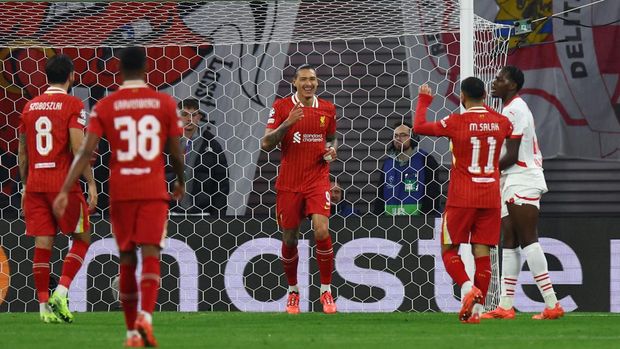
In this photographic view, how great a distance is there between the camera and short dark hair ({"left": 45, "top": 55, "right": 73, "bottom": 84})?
945cm

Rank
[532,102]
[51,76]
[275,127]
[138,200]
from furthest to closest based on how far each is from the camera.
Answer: [532,102]
[275,127]
[51,76]
[138,200]

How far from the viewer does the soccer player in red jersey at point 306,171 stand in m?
10.6

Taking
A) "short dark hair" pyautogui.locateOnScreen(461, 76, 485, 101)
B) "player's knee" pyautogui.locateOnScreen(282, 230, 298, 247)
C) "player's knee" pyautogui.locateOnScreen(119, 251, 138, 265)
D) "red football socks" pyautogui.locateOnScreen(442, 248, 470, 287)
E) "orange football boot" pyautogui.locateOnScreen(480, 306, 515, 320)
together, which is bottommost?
"orange football boot" pyautogui.locateOnScreen(480, 306, 515, 320)

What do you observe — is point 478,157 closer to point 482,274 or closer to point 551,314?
point 482,274

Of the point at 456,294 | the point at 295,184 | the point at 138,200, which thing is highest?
the point at 138,200

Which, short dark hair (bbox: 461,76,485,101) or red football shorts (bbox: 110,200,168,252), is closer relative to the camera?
red football shorts (bbox: 110,200,168,252)

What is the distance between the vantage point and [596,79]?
1313cm

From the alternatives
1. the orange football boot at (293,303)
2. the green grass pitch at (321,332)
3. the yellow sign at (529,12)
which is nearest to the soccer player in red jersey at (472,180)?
the green grass pitch at (321,332)

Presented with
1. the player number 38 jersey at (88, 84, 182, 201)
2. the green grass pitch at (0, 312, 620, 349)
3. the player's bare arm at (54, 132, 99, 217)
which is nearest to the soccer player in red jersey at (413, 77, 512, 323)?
the green grass pitch at (0, 312, 620, 349)

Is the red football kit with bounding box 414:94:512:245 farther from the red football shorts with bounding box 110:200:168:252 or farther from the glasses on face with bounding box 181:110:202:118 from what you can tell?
the glasses on face with bounding box 181:110:202:118

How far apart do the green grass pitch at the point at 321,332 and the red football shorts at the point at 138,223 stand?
631 millimetres

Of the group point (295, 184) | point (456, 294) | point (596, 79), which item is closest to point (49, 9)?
point (295, 184)

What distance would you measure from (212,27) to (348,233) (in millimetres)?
2375

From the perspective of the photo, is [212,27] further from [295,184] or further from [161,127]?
[161,127]
